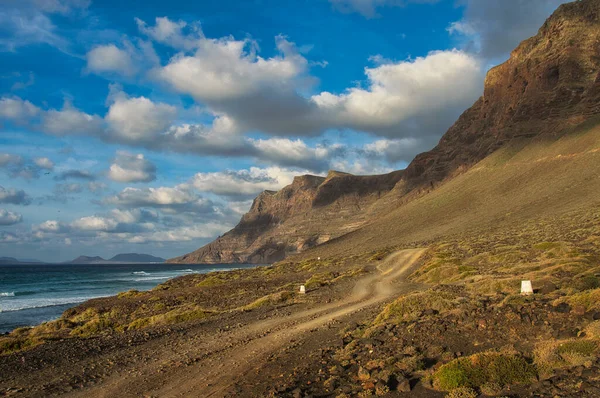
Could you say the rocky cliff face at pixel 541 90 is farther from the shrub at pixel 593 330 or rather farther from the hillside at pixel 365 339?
the shrub at pixel 593 330

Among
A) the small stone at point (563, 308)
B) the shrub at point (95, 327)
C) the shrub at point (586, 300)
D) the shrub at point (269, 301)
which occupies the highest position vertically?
the shrub at point (586, 300)

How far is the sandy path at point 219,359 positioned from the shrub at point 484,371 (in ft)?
16.4

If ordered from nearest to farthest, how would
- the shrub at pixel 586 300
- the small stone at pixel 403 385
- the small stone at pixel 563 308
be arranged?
the small stone at pixel 403 385 < the shrub at pixel 586 300 < the small stone at pixel 563 308

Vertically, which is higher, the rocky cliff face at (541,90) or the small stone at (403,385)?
the rocky cliff face at (541,90)

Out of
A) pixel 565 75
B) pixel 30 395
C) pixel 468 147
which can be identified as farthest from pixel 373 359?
pixel 468 147

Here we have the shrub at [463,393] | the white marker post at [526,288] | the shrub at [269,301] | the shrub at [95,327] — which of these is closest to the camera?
the shrub at [463,393]

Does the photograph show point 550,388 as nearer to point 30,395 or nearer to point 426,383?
point 426,383

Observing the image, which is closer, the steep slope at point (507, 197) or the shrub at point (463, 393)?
the shrub at point (463, 393)

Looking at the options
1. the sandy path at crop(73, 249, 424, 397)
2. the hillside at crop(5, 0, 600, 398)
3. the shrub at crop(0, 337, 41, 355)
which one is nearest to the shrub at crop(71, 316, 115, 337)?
the hillside at crop(5, 0, 600, 398)

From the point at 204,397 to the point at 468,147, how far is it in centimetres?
13720

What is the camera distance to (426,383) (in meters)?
9.09

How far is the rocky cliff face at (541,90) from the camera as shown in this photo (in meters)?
103

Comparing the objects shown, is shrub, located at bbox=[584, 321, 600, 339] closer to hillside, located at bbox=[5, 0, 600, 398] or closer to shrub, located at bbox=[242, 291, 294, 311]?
hillside, located at bbox=[5, 0, 600, 398]

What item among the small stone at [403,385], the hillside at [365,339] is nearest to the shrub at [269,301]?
the hillside at [365,339]
